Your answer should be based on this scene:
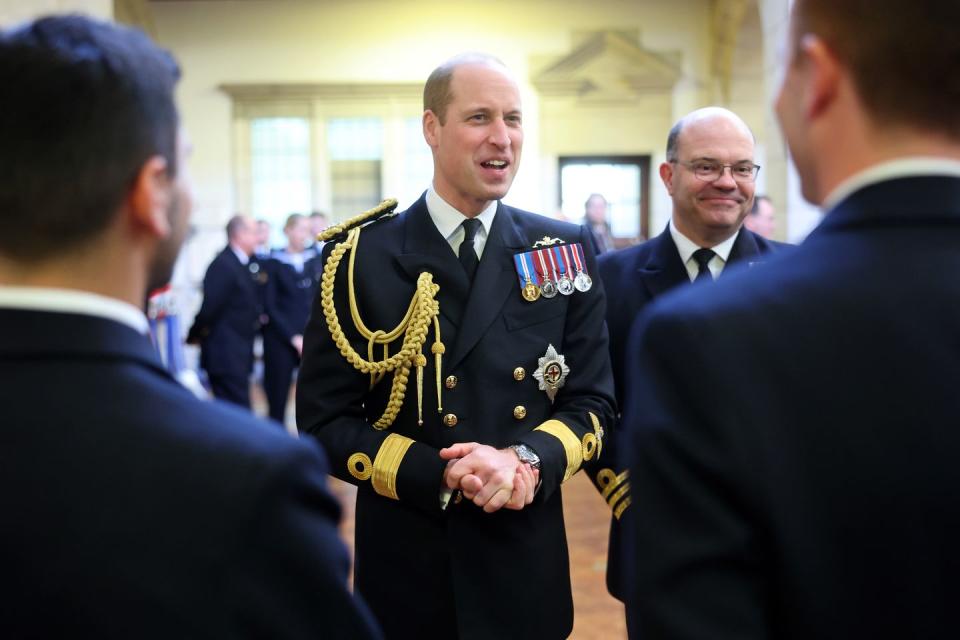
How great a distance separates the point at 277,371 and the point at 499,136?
548 centimetres

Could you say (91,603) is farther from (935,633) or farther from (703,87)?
(703,87)

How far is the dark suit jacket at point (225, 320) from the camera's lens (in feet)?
22.1

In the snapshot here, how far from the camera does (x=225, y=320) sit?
6777mm

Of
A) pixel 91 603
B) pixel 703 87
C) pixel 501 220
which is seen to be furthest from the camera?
pixel 703 87

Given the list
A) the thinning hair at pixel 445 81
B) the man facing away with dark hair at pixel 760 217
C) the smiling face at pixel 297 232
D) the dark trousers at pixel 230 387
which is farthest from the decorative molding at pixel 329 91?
the thinning hair at pixel 445 81

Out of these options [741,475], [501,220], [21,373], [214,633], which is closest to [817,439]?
[741,475]

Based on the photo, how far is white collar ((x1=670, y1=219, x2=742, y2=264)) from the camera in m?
2.32

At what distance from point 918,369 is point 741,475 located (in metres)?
0.18

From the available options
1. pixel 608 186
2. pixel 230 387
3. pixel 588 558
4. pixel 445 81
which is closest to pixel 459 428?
pixel 445 81

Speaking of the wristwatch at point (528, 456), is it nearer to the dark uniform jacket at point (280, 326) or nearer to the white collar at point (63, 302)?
the white collar at point (63, 302)

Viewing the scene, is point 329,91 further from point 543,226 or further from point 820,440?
point 820,440

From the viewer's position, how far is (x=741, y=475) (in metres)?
0.86

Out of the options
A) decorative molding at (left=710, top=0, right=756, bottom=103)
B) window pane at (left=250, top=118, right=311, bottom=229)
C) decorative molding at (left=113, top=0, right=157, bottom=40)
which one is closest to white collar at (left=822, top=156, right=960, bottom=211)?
decorative molding at (left=710, top=0, right=756, bottom=103)

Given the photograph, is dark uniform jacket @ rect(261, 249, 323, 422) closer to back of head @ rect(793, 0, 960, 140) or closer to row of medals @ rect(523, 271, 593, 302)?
row of medals @ rect(523, 271, 593, 302)
